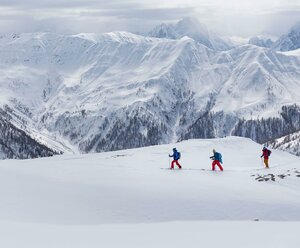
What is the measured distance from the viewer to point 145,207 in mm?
26734

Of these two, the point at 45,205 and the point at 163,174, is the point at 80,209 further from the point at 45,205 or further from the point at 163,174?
the point at 163,174

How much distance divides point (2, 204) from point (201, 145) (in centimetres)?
5006

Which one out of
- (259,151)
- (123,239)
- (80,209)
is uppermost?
(259,151)

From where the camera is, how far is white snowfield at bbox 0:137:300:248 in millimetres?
19078

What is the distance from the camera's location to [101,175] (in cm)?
3369

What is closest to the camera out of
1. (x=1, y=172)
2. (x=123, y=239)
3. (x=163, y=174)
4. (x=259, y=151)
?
(x=123, y=239)

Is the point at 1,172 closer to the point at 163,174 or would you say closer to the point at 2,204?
the point at 2,204

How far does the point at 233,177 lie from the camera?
3519 centimetres

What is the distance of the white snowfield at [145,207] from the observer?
19.1 m

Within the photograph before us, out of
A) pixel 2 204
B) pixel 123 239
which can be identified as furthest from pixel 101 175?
pixel 123 239

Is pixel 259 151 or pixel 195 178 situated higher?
pixel 259 151

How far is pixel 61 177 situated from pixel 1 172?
4216 mm

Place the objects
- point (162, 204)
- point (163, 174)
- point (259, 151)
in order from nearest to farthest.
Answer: point (162, 204)
point (163, 174)
point (259, 151)

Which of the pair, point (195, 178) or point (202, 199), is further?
point (195, 178)
